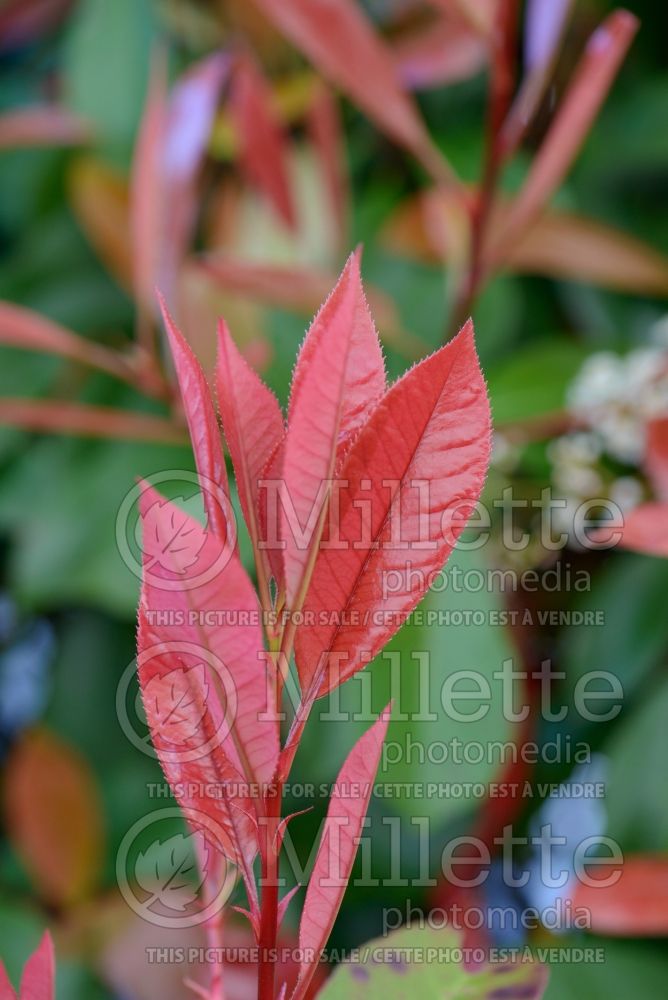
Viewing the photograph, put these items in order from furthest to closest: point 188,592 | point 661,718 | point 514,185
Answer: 1. point 514,185
2. point 661,718
3. point 188,592

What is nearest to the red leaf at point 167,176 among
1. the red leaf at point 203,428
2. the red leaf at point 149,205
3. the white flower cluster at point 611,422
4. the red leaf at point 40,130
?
the red leaf at point 149,205

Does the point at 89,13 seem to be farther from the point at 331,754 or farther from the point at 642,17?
the point at 331,754

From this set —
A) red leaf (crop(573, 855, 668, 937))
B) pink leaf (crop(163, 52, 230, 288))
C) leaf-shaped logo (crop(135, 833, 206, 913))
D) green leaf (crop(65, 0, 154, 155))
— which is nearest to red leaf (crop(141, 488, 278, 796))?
leaf-shaped logo (crop(135, 833, 206, 913))

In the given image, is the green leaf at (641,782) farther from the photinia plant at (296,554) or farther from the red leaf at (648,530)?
the photinia plant at (296,554)

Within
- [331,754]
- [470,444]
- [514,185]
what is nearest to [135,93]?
[514,185]

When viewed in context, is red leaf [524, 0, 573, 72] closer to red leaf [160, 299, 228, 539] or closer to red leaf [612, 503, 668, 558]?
red leaf [612, 503, 668, 558]

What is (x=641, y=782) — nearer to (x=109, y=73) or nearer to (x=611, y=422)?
(x=611, y=422)
